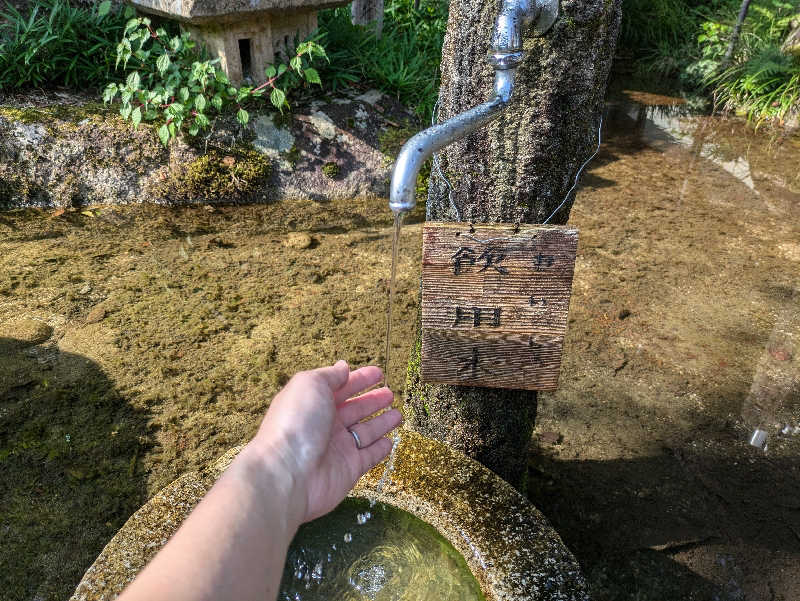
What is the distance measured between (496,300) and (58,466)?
6.53 feet

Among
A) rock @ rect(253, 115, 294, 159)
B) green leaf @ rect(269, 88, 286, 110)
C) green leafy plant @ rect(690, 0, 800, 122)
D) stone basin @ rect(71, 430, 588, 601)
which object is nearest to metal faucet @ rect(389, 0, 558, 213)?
stone basin @ rect(71, 430, 588, 601)

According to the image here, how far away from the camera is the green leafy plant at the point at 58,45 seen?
14.7 feet

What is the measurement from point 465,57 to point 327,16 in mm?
4707

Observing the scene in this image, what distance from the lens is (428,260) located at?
142cm

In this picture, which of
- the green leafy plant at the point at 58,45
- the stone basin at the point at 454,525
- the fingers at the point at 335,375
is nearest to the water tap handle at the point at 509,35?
the fingers at the point at 335,375

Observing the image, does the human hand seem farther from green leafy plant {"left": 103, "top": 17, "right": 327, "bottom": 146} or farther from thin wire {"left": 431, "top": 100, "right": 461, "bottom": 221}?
green leafy plant {"left": 103, "top": 17, "right": 327, "bottom": 146}

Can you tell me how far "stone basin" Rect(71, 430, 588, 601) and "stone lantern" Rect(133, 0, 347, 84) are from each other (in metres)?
3.13

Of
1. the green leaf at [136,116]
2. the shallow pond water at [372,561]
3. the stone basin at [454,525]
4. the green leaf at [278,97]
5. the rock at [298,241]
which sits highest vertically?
the green leaf at [278,97]

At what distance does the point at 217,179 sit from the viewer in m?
4.31

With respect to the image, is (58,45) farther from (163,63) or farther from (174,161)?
(174,161)

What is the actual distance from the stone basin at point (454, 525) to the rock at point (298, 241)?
2.28 m

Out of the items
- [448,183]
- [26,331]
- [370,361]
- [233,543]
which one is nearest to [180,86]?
[26,331]

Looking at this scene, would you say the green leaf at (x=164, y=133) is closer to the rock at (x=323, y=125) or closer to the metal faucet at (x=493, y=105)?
the rock at (x=323, y=125)

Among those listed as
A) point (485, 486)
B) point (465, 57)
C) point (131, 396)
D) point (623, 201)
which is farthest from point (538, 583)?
point (623, 201)
